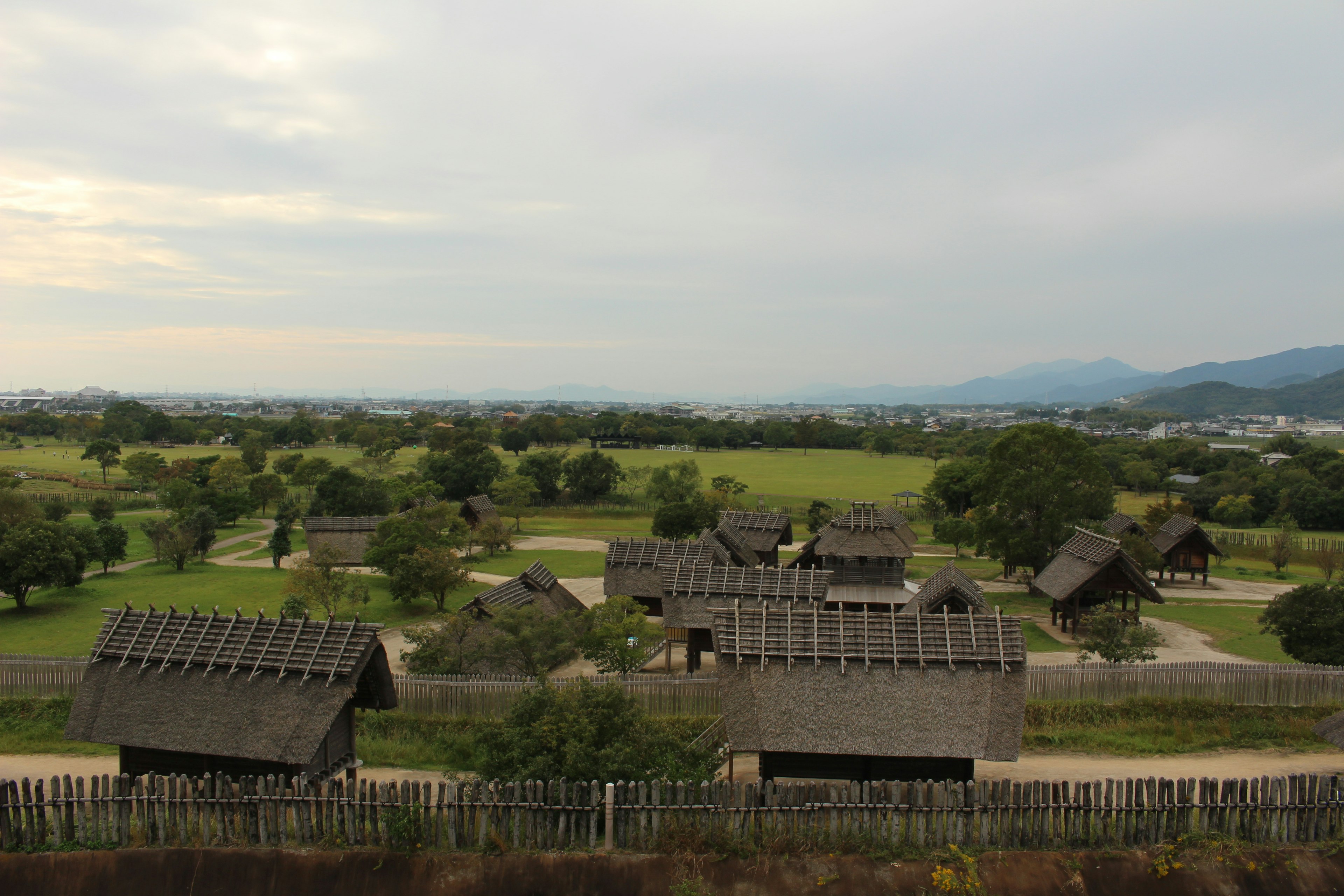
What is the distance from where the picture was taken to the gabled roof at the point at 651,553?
28766 mm

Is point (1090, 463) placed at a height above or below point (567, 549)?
above

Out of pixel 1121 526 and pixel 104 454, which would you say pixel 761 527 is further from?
pixel 104 454

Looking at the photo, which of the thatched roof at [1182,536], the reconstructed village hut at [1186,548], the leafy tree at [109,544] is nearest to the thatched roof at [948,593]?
the thatched roof at [1182,536]

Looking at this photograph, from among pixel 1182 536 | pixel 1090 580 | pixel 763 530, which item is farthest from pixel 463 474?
pixel 1182 536

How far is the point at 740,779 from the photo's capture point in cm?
1631

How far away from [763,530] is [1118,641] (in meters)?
20.6

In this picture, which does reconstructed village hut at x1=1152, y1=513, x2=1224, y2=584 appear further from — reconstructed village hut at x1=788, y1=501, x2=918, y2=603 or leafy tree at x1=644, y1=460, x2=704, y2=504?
leafy tree at x1=644, y1=460, x2=704, y2=504

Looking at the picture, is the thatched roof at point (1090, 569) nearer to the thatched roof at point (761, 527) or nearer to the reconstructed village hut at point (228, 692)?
the thatched roof at point (761, 527)

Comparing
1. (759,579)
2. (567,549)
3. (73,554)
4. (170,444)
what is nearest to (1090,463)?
(759,579)

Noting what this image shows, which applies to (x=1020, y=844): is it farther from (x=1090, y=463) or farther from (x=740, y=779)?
(x=1090, y=463)

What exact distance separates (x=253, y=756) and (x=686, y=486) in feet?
174

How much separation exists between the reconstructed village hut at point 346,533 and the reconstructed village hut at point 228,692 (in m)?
29.3

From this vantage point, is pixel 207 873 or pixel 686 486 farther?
pixel 686 486

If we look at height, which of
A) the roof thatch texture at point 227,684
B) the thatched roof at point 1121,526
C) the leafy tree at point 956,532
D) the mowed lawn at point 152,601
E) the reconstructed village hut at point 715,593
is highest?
the roof thatch texture at point 227,684
